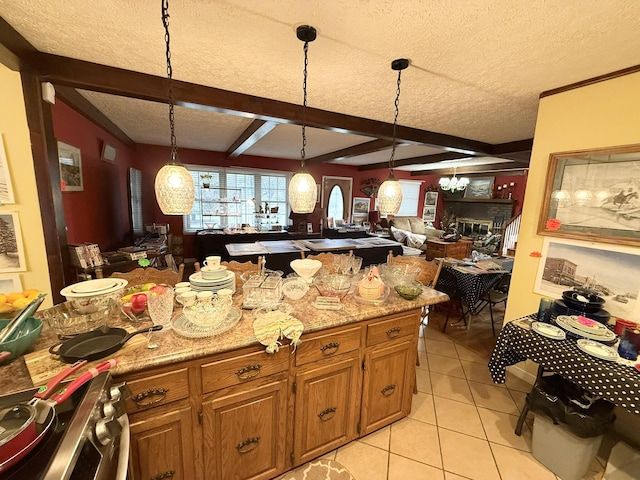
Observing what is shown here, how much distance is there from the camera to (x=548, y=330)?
1.70 metres

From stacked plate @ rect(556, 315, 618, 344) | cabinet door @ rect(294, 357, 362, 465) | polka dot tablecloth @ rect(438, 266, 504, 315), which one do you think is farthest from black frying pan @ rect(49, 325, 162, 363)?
polka dot tablecloth @ rect(438, 266, 504, 315)

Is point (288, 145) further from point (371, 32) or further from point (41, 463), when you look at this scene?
point (41, 463)

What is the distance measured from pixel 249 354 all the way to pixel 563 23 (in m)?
2.26

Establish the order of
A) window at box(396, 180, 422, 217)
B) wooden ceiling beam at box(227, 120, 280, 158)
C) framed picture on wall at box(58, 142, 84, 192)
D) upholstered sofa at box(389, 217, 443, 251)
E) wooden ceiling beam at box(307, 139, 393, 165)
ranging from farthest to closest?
window at box(396, 180, 422, 217), upholstered sofa at box(389, 217, 443, 251), wooden ceiling beam at box(307, 139, 393, 165), wooden ceiling beam at box(227, 120, 280, 158), framed picture on wall at box(58, 142, 84, 192)

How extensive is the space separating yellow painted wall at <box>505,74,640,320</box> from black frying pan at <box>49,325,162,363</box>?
2.87m

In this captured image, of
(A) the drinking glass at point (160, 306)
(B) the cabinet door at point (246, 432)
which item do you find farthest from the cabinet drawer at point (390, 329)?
(A) the drinking glass at point (160, 306)

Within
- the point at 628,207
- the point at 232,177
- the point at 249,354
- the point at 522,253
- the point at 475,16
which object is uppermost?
the point at 475,16

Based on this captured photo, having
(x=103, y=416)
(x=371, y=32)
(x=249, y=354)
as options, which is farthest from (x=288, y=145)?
(x=103, y=416)

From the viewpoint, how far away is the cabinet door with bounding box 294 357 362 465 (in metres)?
1.51

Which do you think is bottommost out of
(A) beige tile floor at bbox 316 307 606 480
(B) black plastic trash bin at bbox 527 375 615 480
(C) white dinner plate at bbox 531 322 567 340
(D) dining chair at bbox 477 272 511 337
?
(A) beige tile floor at bbox 316 307 606 480

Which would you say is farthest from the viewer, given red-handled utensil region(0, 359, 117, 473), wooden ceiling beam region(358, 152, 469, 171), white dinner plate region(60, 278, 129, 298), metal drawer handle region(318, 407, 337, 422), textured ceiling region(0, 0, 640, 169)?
wooden ceiling beam region(358, 152, 469, 171)

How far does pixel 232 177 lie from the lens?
20.2ft

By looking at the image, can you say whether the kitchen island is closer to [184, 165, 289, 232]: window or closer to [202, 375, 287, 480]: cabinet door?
[202, 375, 287, 480]: cabinet door

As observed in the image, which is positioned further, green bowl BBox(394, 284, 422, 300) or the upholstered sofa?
the upholstered sofa
